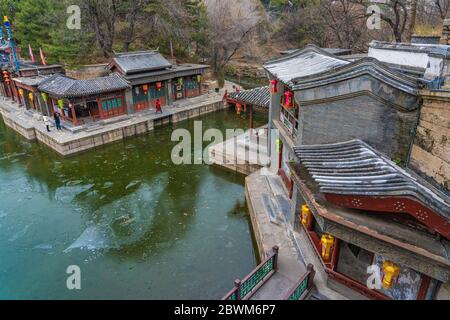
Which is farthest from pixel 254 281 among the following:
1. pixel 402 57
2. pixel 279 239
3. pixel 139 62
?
pixel 139 62

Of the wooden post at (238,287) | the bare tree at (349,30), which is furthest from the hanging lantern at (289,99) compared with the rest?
the bare tree at (349,30)

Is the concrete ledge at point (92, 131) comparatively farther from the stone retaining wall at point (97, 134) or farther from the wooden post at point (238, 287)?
the wooden post at point (238, 287)

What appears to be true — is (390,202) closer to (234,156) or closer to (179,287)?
(179,287)

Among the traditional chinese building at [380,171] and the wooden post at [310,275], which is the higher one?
the traditional chinese building at [380,171]

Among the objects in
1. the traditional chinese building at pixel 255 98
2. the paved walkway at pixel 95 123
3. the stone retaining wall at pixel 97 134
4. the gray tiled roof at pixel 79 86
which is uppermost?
the gray tiled roof at pixel 79 86

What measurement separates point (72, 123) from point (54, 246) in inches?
538

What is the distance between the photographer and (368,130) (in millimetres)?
8734

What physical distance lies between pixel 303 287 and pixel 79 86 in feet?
69.2

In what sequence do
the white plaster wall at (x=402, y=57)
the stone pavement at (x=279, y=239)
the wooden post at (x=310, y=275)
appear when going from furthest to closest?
the white plaster wall at (x=402, y=57) → the stone pavement at (x=279, y=239) → the wooden post at (x=310, y=275)

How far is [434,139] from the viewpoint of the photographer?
7.47 meters

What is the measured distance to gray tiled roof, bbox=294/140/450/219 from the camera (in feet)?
20.5

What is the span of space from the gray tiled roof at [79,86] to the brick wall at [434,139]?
21.3 metres

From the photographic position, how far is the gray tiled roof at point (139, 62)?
25.7m
